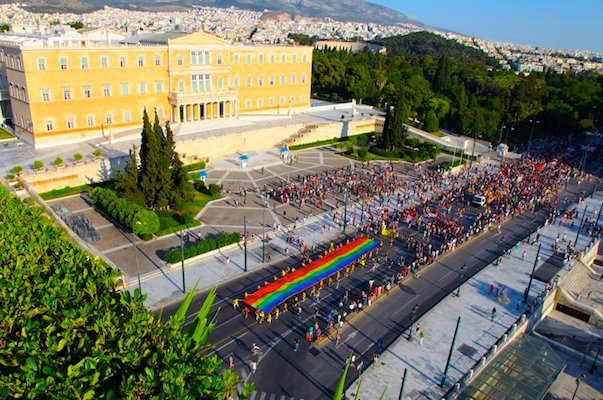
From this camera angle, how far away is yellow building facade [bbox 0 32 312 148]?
4981cm

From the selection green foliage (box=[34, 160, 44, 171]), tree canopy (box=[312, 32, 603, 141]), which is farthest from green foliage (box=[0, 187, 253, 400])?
tree canopy (box=[312, 32, 603, 141])

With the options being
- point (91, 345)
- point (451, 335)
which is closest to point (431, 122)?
point (451, 335)

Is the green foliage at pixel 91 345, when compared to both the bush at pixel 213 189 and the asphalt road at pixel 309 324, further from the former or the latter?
the bush at pixel 213 189

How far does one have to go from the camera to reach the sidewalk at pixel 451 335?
2484 cm

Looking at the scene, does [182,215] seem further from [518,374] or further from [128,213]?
[518,374]

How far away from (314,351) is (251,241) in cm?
1383

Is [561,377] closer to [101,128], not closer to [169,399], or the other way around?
[169,399]

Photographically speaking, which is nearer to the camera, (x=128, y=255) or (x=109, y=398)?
(x=109, y=398)

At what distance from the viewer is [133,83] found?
5631 cm

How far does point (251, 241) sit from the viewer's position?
38531 millimetres

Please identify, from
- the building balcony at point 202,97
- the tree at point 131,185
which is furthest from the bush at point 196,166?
the tree at point 131,185

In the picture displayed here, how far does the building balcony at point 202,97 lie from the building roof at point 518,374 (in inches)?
1852

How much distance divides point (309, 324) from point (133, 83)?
40339 mm

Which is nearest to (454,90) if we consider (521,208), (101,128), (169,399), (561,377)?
(521,208)
